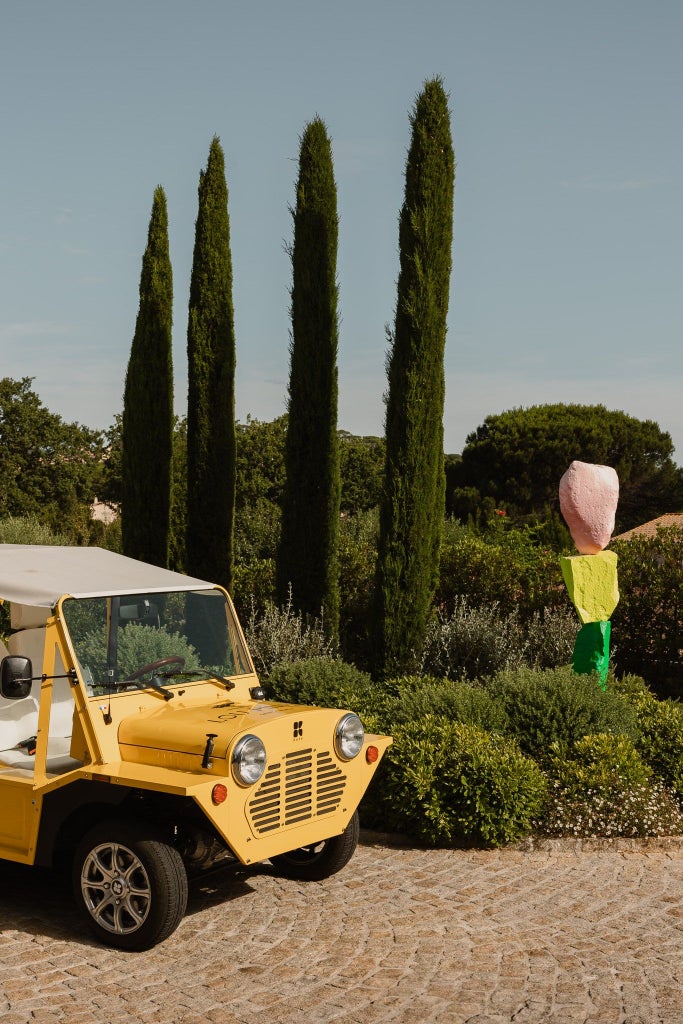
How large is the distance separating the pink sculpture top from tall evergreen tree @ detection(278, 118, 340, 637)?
335 centimetres

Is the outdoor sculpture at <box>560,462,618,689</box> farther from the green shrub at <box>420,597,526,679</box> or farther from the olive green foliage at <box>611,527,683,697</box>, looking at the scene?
the olive green foliage at <box>611,527,683,697</box>

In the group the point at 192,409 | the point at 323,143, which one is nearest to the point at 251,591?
the point at 192,409

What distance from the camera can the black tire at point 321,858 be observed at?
237 inches

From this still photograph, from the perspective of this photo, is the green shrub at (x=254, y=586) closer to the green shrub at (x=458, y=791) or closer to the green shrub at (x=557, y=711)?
the green shrub at (x=557, y=711)

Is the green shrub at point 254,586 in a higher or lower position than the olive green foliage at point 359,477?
lower

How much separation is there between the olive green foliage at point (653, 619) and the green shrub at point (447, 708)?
4075 millimetres

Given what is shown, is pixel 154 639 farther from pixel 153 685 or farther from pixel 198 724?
pixel 198 724

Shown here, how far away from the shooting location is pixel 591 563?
31.0ft

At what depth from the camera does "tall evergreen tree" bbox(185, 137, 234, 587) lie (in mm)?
13977

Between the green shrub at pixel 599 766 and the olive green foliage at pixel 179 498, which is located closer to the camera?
the green shrub at pixel 599 766

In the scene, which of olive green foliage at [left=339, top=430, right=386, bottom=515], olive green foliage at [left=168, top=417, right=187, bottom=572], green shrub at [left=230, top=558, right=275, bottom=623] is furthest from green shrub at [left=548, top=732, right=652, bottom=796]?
olive green foliage at [left=339, top=430, right=386, bottom=515]

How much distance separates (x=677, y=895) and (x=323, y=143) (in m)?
9.89

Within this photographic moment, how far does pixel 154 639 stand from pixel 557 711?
10.9ft

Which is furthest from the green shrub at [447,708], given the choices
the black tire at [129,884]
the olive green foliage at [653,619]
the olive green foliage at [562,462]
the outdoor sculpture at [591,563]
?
the olive green foliage at [562,462]
